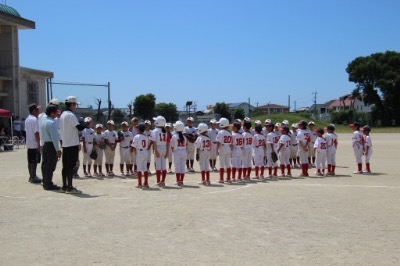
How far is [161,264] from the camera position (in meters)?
5.63

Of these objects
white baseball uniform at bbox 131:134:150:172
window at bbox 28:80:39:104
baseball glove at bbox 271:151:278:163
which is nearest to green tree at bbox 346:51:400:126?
window at bbox 28:80:39:104

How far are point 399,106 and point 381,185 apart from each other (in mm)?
62155

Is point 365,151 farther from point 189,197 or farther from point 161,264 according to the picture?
point 161,264

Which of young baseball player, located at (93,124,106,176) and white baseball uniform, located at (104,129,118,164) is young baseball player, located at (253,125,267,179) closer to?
white baseball uniform, located at (104,129,118,164)

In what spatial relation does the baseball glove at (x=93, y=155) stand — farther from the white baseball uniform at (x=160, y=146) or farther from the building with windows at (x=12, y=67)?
the building with windows at (x=12, y=67)

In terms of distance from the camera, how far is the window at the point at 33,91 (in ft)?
122

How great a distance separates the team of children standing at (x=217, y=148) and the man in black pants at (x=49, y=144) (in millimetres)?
2330

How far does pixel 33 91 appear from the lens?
1485 inches

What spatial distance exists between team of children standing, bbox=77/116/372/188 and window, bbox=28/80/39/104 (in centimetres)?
2246

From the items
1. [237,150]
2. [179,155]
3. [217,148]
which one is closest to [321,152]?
[237,150]

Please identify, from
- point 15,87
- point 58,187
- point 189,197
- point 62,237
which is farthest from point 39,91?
point 62,237

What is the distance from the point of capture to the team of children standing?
1313 cm

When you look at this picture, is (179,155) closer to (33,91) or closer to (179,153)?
(179,153)

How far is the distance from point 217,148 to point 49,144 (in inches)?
209
